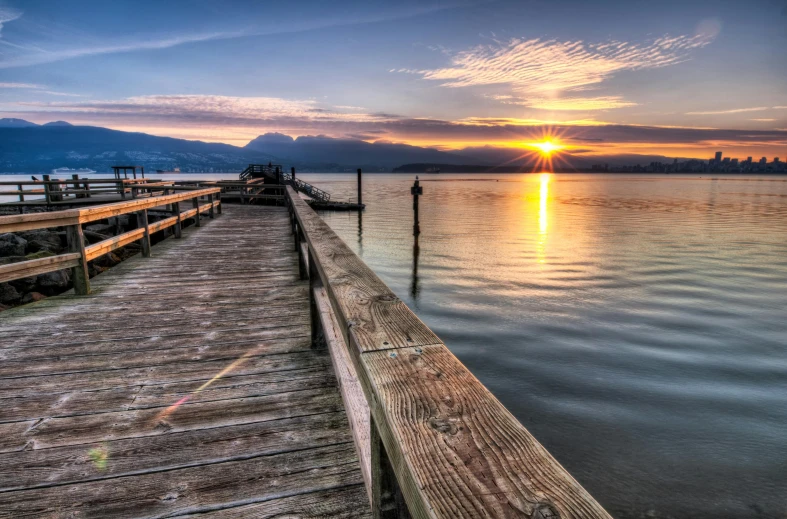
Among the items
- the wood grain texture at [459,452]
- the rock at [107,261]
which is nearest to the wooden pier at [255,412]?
the wood grain texture at [459,452]

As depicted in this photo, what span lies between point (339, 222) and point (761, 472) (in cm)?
3034

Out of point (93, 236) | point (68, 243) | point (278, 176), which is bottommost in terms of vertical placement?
point (93, 236)

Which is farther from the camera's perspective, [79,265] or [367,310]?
[79,265]

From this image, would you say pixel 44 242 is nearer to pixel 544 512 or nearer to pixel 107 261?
pixel 107 261

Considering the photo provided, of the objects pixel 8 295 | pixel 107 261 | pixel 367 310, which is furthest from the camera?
pixel 107 261

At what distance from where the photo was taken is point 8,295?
7.91 m

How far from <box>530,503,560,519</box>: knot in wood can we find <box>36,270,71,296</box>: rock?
1091cm

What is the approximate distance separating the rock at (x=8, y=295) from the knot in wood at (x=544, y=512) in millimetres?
10262

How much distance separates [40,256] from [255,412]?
31.6 ft

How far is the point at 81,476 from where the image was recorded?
2014 mm

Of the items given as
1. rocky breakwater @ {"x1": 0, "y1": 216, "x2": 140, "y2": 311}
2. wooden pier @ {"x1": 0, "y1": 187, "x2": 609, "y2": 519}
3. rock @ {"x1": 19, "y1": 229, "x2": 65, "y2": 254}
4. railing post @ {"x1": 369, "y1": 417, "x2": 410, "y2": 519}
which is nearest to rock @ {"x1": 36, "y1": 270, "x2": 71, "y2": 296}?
rocky breakwater @ {"x1": 0, "y1": 216, "x2": 140, "y2": 311}

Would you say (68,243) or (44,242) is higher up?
(68,243)

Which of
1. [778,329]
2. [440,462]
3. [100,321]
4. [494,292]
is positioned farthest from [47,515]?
[778,329]

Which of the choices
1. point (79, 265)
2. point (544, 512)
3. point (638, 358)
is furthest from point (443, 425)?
point (638, 358)
